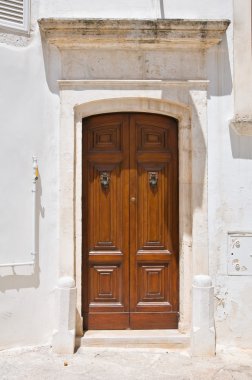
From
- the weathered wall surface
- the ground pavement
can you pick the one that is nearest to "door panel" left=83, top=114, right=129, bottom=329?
the weathered wall surface

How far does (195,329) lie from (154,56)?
3289mm

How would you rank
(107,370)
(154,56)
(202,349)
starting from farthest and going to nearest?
(154,56) < (202,349) < (107,370)

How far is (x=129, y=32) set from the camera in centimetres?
505

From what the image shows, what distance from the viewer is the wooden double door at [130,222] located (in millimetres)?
5359

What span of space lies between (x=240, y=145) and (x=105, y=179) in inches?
67.2

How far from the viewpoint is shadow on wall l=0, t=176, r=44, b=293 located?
4945 millimetres

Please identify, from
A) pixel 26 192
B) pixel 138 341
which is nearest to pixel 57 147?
pixel 26 192

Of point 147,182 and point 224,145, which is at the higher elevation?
point 224,145

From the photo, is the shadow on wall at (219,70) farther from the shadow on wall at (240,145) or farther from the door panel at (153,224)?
the door panel at (153,224)

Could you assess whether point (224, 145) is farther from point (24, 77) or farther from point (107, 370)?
point (107, 370)

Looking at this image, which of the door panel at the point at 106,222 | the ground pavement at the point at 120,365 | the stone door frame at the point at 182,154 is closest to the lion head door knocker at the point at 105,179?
the door panel at the point at 106,222

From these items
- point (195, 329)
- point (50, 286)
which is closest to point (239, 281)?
point (195, 329)

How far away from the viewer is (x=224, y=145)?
5195 mm

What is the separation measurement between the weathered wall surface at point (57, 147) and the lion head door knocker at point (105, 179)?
22.8 inches
